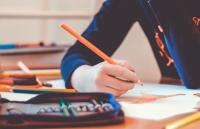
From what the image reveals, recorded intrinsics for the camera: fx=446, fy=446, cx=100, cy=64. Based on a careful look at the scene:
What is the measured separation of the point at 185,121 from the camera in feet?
1.76

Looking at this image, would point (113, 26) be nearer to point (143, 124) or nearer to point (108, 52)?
point (108, 52)

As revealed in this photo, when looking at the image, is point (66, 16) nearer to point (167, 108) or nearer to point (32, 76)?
point (32, 76)

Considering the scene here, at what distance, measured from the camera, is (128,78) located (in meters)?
0.74

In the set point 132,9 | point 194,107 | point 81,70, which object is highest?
point 132,9

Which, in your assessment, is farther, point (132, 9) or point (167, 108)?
point (132, 9)

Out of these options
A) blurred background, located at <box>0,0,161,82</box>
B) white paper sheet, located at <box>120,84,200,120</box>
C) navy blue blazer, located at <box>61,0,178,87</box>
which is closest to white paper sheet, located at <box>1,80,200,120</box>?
white paper sheet, located at <box>120,84,200,120</box>

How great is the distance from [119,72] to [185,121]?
22cm

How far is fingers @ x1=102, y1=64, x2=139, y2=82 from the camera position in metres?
0.74

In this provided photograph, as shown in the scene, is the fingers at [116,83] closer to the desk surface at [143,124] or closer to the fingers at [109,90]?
the fingers at [109,90]

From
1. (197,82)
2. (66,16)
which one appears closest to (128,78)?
(197,82)

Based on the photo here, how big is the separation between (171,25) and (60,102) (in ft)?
1.27

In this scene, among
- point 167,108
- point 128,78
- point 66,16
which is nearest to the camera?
point 167,108

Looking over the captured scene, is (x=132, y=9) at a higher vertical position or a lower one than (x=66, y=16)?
lower

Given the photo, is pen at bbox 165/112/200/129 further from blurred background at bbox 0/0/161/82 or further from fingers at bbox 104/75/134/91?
blurred background at bbox 0/0/161/82
